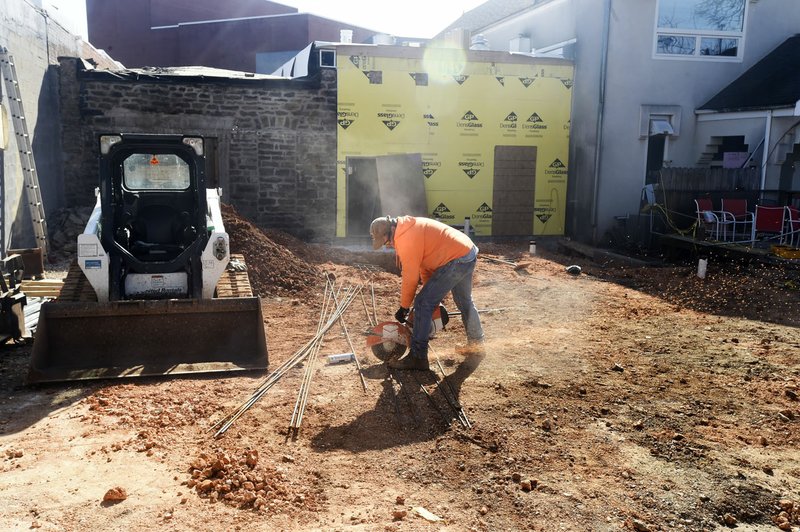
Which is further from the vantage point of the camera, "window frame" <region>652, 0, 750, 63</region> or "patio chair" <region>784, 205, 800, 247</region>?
"window frame" <region>652, 0, 750, 63</region>

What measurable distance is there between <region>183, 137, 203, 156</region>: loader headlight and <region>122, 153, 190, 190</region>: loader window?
406 millimetres

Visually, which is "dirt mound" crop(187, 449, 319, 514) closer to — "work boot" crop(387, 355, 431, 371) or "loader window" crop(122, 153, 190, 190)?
"work boot" crop(387, 355, 431, 371)

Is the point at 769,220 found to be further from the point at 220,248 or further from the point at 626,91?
the point at 220,248

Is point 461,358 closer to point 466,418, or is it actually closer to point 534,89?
point 466,418

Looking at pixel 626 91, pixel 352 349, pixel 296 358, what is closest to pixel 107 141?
pixel 296 358

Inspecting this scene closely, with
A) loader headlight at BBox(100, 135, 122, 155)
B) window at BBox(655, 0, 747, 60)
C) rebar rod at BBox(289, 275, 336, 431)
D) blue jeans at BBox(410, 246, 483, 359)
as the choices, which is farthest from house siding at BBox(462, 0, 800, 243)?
loader headlight at BBox(100, 135, 122, 155)

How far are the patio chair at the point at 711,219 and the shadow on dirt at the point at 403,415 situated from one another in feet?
32.6

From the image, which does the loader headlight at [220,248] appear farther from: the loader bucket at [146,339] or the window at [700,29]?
the window at [700,29]

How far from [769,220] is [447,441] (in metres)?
12.0

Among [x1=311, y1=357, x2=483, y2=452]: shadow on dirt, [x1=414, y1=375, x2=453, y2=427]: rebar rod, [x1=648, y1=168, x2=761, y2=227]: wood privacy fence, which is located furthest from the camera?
[x1=648, y1=168, x2=761, y2=227]: wood privacy fence

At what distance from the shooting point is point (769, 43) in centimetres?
1772

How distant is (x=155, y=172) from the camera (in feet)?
26.3

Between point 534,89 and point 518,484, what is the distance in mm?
14440

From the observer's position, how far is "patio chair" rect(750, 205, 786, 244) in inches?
555
